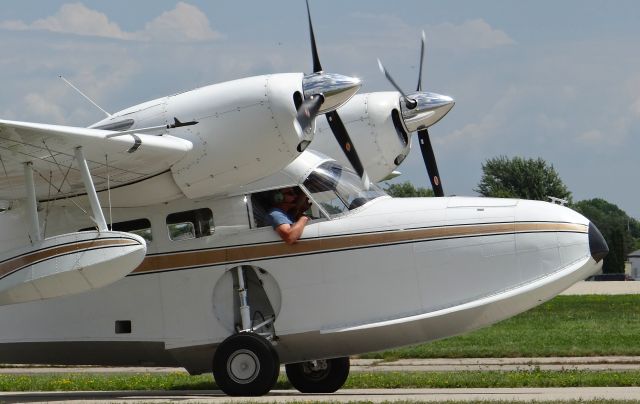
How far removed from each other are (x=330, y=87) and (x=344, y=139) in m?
2.47

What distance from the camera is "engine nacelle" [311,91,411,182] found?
1773cm

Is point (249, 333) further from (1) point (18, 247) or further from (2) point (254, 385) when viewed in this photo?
(1) point (18, 247)

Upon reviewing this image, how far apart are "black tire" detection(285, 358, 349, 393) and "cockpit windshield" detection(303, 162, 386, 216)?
234 centimetres

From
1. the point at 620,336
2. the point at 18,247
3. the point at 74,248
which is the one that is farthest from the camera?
the point at 620,336

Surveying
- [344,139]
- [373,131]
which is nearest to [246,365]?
[344,139]

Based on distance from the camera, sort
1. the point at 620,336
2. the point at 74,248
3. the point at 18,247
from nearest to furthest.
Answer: the point at 74,248 < the point at 18,247 < the point at 620,336

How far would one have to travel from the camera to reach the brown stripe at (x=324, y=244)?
13.7 meters

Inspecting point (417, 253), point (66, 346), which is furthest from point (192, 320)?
point (417, 253)

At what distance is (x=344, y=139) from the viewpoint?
55.5ft

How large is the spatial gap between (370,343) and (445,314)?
104 cm

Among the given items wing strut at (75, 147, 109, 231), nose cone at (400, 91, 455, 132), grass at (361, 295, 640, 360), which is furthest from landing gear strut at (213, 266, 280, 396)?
grass at (361, 295, 640, 360)

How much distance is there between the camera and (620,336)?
24.3 metres

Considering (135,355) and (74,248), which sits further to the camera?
(135,355)

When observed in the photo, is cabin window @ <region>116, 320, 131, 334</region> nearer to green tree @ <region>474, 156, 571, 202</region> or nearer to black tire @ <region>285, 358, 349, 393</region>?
black tire @ <region>285, 358, 349, 393</region>
